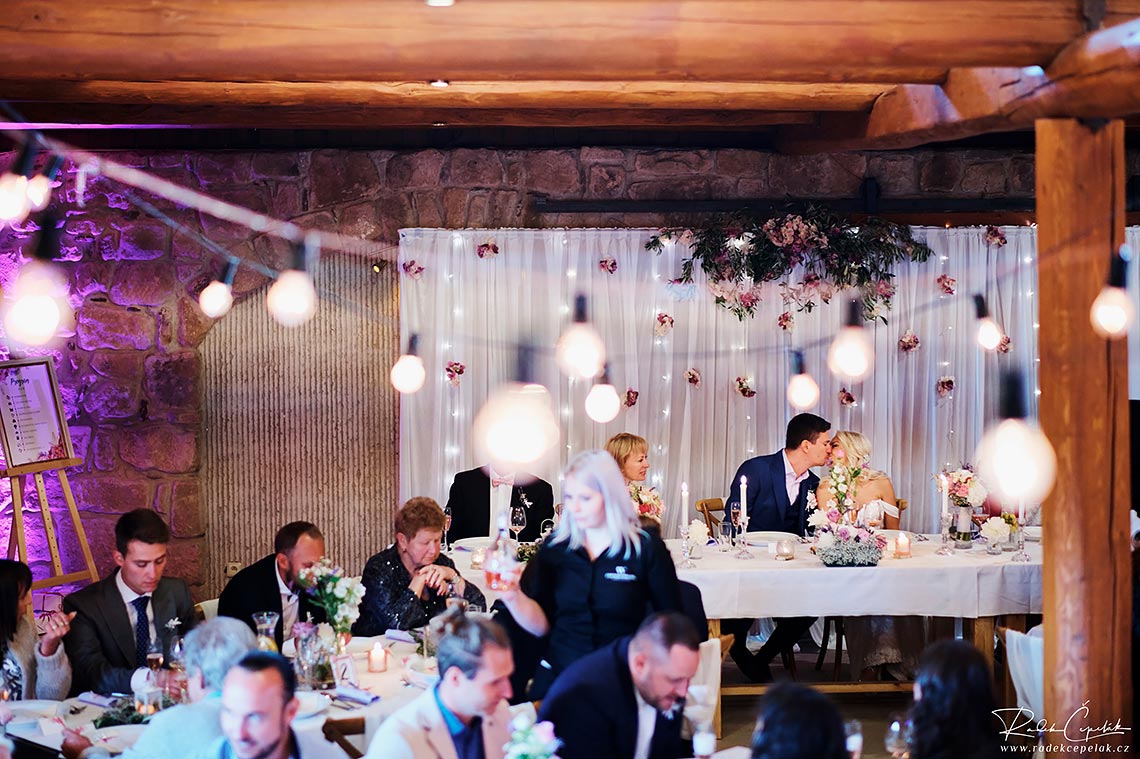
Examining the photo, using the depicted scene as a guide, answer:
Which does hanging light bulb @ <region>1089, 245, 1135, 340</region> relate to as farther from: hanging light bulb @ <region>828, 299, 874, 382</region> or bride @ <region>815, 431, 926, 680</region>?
hanging light bulb @ <region>828, 299, 874, 382</region>

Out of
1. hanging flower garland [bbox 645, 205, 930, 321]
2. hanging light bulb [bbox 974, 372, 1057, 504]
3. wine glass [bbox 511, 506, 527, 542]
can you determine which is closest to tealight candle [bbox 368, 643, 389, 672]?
wine glass [bbox 511, 506, 527, 542]

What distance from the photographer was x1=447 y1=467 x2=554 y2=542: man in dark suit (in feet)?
23.4

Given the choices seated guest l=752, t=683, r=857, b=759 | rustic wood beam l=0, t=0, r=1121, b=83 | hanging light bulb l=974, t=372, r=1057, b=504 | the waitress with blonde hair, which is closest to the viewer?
seated guest l=752, t=683, r=857, b=759

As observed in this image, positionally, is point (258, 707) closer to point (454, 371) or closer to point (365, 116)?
point (365, 116)

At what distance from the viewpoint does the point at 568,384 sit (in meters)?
8.31

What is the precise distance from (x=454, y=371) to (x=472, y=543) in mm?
1607

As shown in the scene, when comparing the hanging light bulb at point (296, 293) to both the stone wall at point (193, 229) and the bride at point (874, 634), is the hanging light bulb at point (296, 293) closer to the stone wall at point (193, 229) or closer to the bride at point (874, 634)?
the stone wall at point (193, 229)

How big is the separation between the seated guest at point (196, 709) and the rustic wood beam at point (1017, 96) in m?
3.24

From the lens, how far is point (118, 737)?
3895 millimetres

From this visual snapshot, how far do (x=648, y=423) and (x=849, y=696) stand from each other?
242 cm

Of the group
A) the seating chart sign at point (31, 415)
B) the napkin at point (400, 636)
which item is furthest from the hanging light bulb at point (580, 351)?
the seating chart sign at point (31, 415)

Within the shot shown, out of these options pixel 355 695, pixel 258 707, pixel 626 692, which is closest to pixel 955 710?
pixel 626 692

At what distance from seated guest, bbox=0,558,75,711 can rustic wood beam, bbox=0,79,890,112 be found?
92.7 inches
